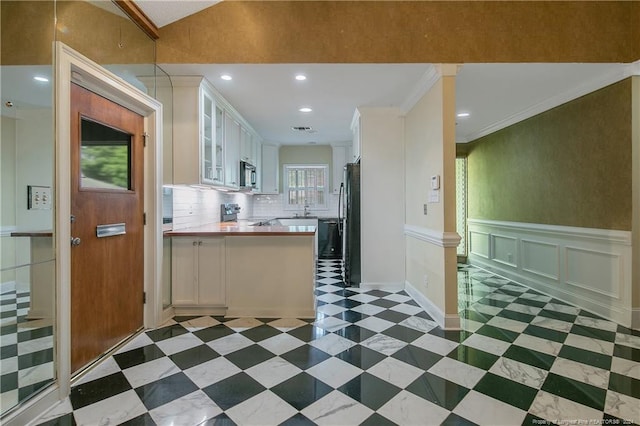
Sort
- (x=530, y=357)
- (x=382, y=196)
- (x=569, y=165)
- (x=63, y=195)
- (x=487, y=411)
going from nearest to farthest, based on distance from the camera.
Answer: (x=487, y=411)
(x=63, y=195)
(x=530, y=357)
(x=569, y=165)
(x=382, y=196)

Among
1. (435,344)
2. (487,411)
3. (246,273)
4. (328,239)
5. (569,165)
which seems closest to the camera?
(487,411)

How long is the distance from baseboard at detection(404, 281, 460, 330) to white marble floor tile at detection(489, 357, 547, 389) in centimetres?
59

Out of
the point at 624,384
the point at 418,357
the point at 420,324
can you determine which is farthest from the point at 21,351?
the point at 624,384

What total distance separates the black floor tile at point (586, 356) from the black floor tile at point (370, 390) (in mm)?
1474

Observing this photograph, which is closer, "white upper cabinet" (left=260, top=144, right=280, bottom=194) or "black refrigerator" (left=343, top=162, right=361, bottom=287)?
"black refrigerator" (left=343, top=162, right=361, bottom=287)

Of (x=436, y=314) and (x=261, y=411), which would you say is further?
(x=436, y=314)

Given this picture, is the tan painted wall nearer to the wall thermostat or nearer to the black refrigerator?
the wall thermostat

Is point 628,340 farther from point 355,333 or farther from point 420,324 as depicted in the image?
point 355,333

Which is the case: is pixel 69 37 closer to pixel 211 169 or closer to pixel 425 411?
pixel 211 169

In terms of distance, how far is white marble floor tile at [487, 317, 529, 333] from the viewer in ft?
9.27

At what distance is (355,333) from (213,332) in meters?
1.30

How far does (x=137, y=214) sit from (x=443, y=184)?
9.26ft

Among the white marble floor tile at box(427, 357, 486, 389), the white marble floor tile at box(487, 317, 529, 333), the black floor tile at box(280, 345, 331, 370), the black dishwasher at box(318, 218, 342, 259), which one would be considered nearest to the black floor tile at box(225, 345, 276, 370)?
the black floor tile at box(280, 345, 331, 370)

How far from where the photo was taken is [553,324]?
2.93m
